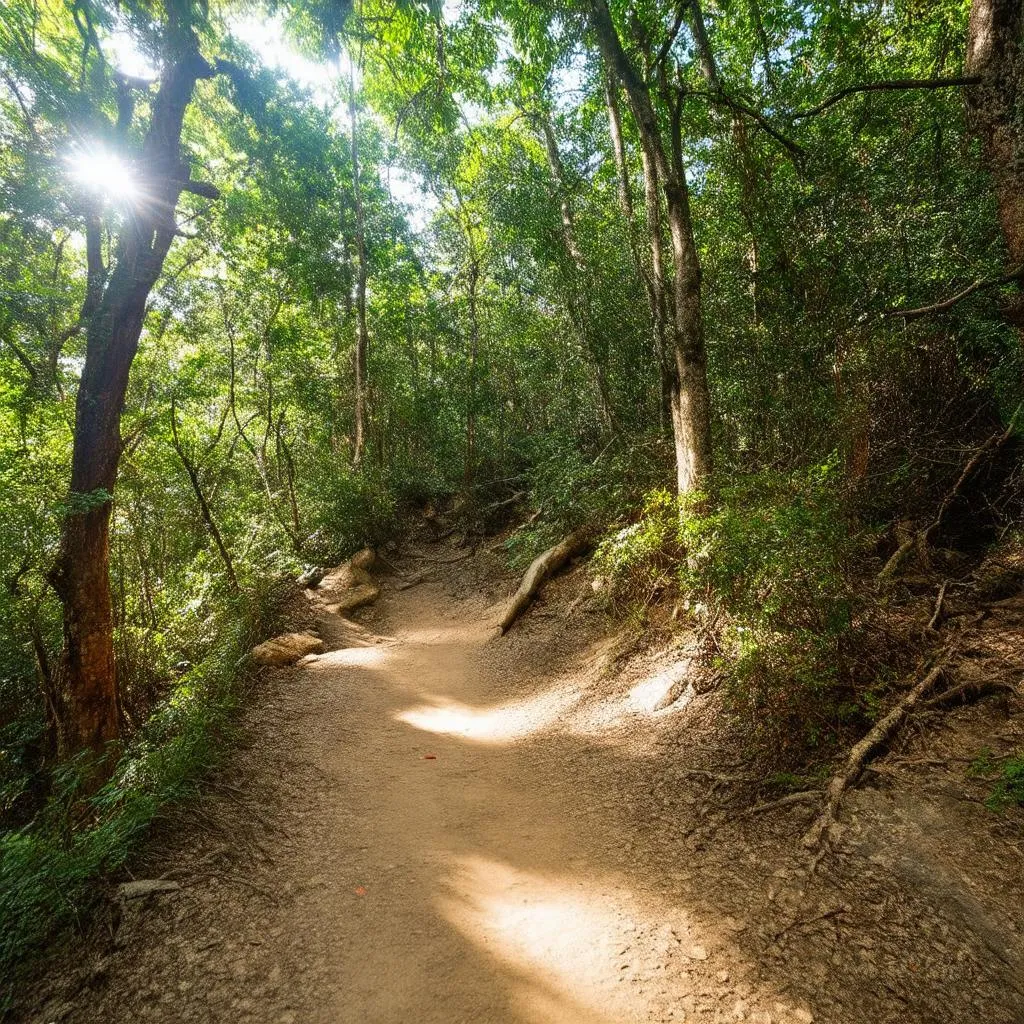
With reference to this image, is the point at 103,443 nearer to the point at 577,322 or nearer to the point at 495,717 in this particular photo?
the point at 495,717

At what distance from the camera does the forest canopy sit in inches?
151

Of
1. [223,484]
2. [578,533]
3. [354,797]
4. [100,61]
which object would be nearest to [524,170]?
[100,61]

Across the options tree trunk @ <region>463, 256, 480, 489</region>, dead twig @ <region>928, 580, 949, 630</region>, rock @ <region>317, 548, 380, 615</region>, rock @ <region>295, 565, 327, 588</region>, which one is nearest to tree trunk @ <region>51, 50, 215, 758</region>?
rock @ <region>317, 548, 380, 615</region>

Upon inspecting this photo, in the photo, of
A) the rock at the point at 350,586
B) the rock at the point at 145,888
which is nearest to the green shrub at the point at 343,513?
the rock at the point at 350,586

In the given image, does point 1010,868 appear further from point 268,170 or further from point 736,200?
point 268,170

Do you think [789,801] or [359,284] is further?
[359,284]

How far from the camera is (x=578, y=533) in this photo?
959 centimetres

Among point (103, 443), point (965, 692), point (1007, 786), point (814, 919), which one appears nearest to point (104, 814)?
point (103, 443)

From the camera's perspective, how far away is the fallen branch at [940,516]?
475cm

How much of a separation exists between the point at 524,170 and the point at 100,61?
7765mm

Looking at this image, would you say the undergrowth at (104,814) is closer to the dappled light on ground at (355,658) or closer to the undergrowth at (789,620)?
the dappled light on ground at (355,658)

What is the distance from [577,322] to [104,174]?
824 cm

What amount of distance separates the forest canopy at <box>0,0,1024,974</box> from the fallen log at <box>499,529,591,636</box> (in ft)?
1.45

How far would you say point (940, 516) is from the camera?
16.3 ft
